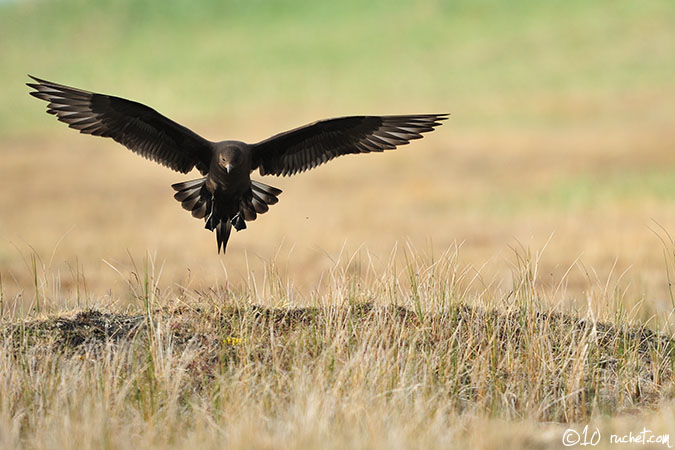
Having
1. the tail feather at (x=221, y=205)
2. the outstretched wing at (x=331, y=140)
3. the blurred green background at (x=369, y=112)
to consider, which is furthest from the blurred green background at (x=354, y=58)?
the tail feather at (x=221, y=205)

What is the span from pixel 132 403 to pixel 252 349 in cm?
83

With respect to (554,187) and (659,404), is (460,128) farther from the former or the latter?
(659,404)

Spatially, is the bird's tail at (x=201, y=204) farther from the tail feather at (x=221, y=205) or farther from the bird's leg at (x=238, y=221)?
the bird's leg at (x=238, y=221)

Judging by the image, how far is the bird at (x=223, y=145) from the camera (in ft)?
21.7

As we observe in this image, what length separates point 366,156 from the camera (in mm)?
25828

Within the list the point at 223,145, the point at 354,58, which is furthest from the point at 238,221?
the point at 354,58

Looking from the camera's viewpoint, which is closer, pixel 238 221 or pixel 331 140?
pixel 238 221

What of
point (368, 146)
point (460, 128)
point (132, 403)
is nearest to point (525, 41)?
point (460, 128)

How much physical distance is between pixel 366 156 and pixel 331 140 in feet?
61.1

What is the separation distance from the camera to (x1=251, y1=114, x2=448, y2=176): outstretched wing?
7.00 meters

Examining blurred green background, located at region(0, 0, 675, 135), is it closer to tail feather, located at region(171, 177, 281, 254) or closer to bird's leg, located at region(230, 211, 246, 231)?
tail feather, located at region(171, 177, 281, 254)

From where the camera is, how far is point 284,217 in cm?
1808

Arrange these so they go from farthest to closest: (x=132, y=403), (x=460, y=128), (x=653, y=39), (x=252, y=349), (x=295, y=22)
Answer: (x=295, y=22) < (x=653, y=39) < (x=460, y=128) < (x=252, y=349) < (x=132, y=403)

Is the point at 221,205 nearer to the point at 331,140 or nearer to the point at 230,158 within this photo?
the point at 230,158
